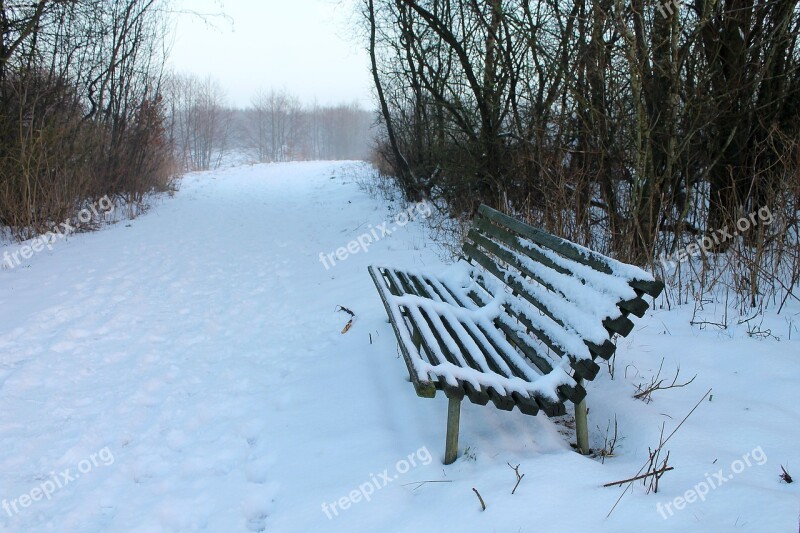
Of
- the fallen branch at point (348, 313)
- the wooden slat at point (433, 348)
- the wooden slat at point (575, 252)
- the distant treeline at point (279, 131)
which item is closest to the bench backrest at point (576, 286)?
the wooden slat at point (575, 252)

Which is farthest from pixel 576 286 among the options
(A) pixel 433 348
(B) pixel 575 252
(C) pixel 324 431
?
(C) pixel 324 431

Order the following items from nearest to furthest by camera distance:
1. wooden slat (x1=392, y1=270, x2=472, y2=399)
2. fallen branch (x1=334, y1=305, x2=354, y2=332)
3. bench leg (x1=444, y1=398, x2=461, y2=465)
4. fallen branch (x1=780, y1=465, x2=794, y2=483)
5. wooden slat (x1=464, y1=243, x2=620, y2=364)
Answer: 1. fallen branch (x1=780, y1=465, x2=794, y2=483)
2. wooden slat (x1=392, y1=270, x2=472, y2=399)
3. bench leg (x1=444, y1=398, x2=461, y2=465)
4. wooden slat (x1=464, y1=243, x2=620, y2=364)
5. fallen branch (x1=334, y1=305, x2=354, y2=332)

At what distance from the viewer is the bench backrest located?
2.17m

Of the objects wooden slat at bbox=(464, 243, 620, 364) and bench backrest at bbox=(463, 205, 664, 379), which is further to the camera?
wooden slat at bbox=(464, 243, 620, 364)

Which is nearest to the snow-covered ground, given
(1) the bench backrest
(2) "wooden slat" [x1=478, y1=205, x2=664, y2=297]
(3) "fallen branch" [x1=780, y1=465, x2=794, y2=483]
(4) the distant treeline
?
(3) "fallen branch" [x1=780, y1=465, x2=794, y2=483]

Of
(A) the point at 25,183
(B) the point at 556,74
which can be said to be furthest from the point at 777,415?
(A) the point at 25,183

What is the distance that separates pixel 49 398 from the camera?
3047 millimetres

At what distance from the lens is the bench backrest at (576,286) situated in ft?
7.11

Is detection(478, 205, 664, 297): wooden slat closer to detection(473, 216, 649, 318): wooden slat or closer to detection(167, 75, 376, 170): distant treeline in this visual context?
detection(473, 216, 649, 318): wooden slat

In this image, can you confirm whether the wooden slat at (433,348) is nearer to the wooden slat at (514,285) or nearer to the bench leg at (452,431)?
the bench leg at (452,431)

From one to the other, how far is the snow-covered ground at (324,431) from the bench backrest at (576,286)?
21.6 inches

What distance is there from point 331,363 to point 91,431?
1.53 metres

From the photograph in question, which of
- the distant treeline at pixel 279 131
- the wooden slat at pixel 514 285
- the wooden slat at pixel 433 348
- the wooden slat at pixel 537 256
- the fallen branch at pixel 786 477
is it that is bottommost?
the fallen branch at pixel 786 477

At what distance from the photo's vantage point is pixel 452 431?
2248mm
